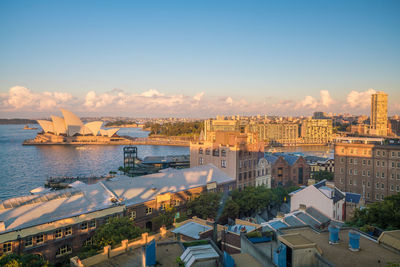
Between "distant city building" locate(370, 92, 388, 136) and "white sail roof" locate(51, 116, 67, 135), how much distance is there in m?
148

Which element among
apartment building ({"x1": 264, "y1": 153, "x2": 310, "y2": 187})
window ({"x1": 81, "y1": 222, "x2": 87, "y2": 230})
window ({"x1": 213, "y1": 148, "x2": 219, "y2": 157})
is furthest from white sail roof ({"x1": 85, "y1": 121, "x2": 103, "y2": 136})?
window ({"x1": 81, "y1": 222, "x2": 87, "y2": 230})

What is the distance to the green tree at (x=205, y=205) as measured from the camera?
2570 centimetres

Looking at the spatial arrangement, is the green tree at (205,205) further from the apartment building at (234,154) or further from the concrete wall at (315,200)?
the apartment building at (234,154)

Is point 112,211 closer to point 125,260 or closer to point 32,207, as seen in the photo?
point 32,207

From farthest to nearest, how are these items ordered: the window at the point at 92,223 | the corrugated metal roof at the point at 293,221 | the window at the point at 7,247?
the window at the point at 92,223
the corrugated metal roof at the point at 293,221
the window at the point at 7,247

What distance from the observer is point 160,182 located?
92.1ft

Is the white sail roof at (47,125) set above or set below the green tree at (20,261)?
above

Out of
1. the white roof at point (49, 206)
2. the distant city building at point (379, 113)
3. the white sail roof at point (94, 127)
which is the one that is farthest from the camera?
the distant city building at point (379, 113)

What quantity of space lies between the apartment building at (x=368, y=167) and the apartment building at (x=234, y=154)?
1094 cm

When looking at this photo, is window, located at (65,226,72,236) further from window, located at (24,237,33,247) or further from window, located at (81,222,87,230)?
window, located at (24,237,33,247)

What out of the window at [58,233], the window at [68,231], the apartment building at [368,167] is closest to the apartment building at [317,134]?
the apartment building at [368,167]

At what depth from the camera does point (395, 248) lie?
9.21 m

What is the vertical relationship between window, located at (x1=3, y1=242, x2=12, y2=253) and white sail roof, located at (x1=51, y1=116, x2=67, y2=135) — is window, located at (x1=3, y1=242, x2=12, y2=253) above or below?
below

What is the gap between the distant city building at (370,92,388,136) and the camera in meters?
160
